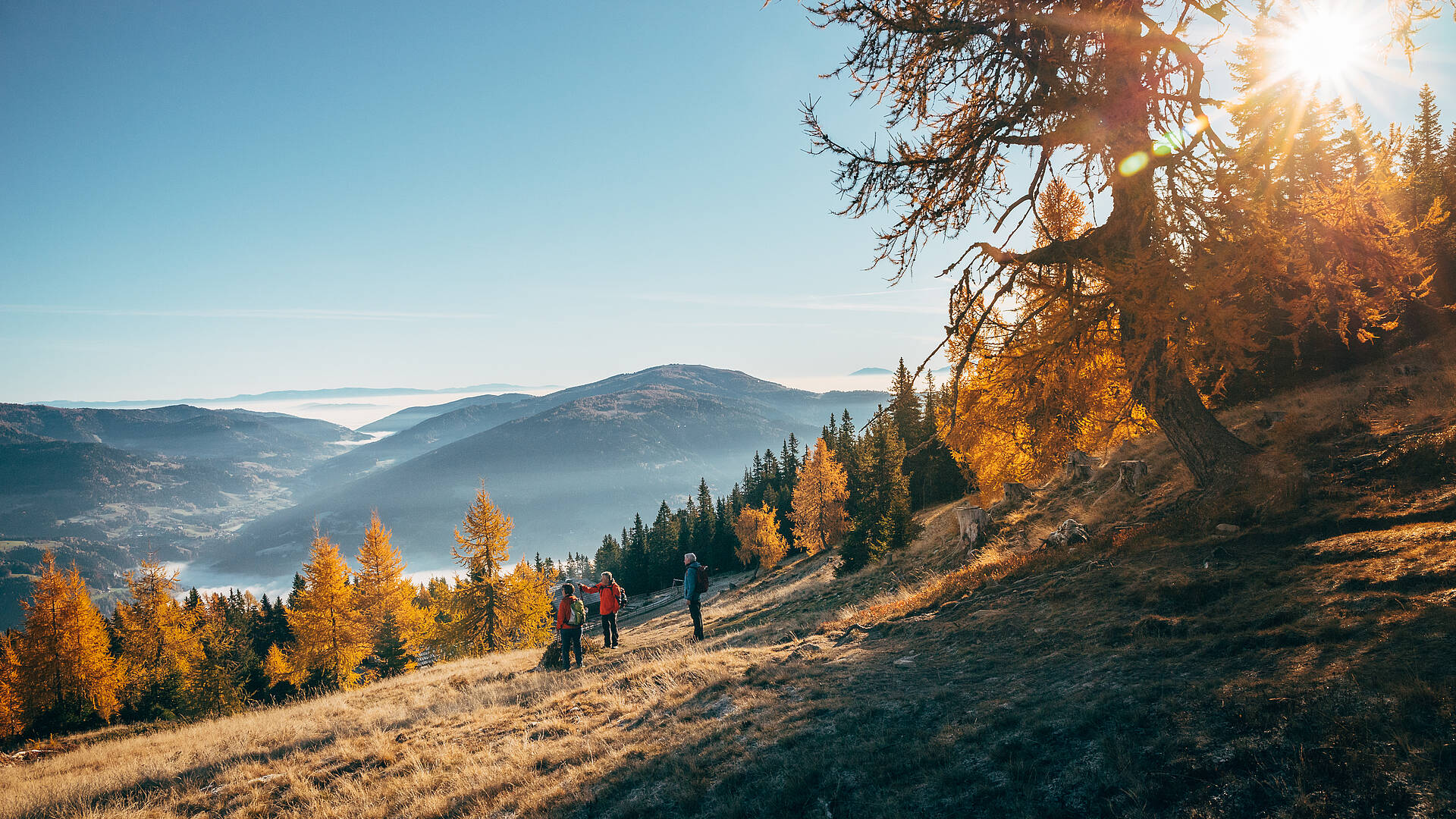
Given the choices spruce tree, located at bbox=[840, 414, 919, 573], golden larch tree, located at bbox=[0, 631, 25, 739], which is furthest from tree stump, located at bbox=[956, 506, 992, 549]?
golden larch tree, located at bbox=[0, 631, 25, 739]

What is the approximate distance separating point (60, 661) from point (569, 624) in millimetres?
42930

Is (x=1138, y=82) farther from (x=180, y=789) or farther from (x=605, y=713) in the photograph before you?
(x=180, y=789)

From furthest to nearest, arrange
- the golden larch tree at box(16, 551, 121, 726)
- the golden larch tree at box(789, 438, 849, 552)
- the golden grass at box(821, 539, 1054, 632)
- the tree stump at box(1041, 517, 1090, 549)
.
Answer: the golden larch tree at box(789, 438, 849, 552) → the golden larch tree at box(16, 551, 121, 726) → the tree stump at box(1041, 517, 1090, 549) → the golden grass at box(821, 539, 1054, 632)

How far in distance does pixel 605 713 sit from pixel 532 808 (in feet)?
11.0

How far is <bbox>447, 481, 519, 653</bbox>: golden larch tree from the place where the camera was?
34719 mm

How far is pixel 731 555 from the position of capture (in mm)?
78688

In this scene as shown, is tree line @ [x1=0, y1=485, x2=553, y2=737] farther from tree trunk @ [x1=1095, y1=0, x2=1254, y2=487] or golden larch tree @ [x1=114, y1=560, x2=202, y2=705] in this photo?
tree trunk @ [x1=1095, y1=0, x2=1254, y2=487]

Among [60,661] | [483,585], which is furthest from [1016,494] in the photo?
[60,661]

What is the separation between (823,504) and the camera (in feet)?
163

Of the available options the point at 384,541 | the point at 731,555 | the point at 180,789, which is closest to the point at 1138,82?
the point at 180,789

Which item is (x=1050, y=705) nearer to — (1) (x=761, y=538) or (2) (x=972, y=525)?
(2) (x=972, y=525)

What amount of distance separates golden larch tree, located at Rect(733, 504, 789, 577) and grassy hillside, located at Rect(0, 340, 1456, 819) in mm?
46590

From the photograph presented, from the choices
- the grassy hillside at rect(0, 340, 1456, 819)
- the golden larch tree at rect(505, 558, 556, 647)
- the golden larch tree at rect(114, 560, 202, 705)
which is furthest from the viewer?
the golden larch tree at rect(114, 560, 202, 705)

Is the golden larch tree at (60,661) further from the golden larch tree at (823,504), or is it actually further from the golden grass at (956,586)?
the golden larch tree at (823,504)
